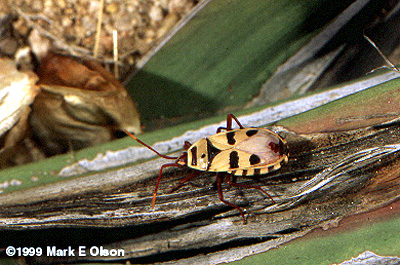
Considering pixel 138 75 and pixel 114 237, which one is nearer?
pixel 114 237

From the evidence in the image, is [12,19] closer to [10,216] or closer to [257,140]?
[10,216]

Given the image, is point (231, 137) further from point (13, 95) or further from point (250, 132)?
point (13, 95)

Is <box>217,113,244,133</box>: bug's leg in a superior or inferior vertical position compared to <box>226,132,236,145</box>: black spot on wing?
superior

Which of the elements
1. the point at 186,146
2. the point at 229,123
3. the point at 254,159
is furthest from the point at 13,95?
the point at 254,159

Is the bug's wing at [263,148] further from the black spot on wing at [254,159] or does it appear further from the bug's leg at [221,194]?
the bug's leg at [221,194]

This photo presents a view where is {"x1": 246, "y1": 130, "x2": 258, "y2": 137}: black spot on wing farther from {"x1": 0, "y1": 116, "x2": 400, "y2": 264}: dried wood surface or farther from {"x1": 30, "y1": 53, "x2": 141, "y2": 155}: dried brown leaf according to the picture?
{"x1": 30, "y1": 53, "x2": 141, "y2": 155}: dried brown leaf

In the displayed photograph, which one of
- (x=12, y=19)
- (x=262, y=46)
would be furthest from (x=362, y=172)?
(x=12, y=19)

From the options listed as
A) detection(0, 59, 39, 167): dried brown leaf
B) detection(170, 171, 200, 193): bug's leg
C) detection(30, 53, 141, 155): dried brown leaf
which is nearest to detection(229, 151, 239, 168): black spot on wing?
detection(170, 171, 200, 193): bug's leg
